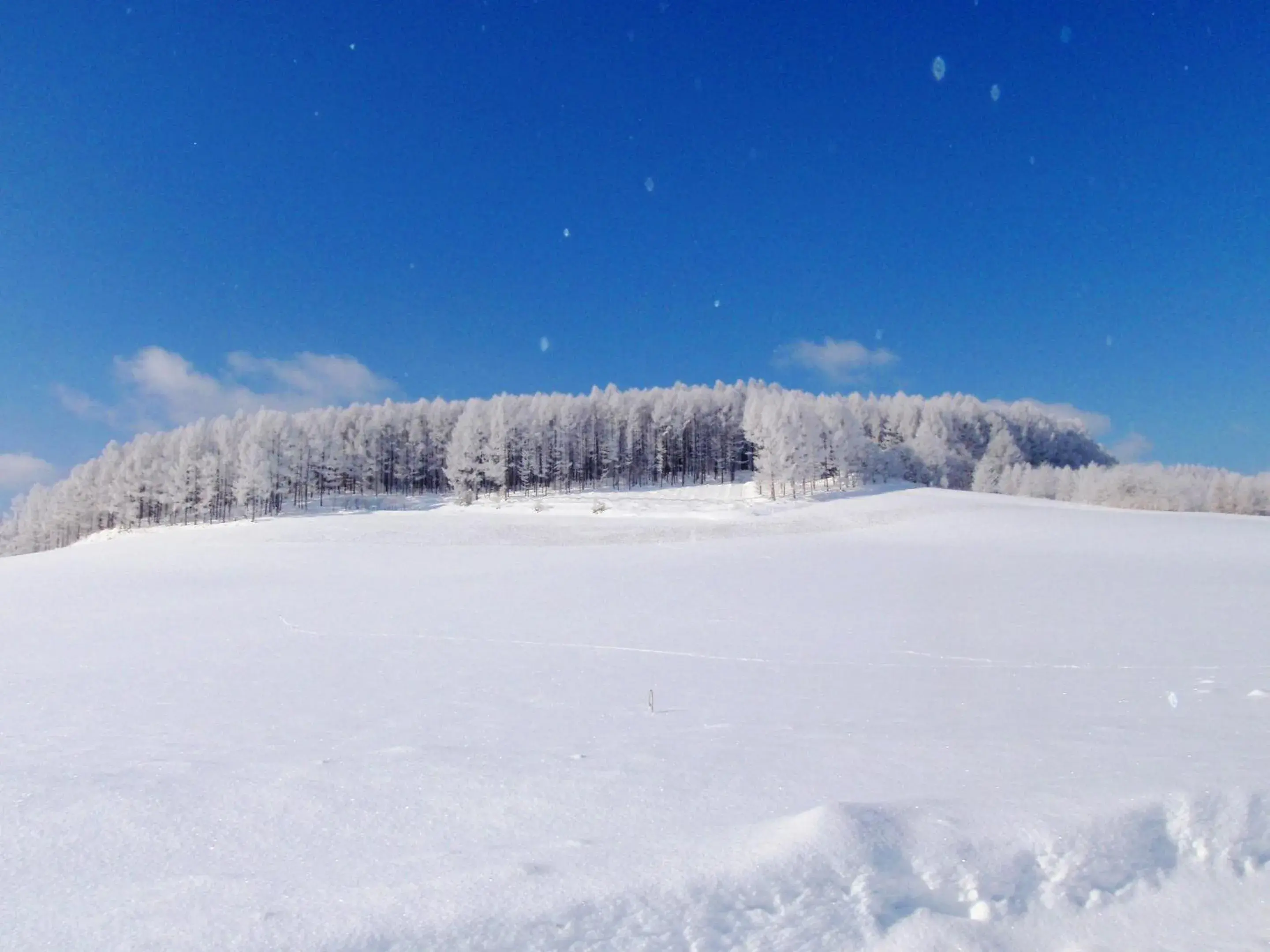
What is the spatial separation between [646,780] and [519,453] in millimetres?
75577

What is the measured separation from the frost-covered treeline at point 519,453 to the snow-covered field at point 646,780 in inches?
1965

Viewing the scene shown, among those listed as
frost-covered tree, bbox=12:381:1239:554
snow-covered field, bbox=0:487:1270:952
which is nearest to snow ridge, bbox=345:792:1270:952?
snow-covered field, bbox=0:487:1270:952

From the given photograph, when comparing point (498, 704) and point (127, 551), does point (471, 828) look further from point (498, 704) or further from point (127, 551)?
point (127, 551)

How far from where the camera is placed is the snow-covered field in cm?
334

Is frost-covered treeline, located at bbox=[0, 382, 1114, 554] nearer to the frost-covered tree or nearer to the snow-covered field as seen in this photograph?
the frost-covered tree

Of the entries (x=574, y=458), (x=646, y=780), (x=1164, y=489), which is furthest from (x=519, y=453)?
(x=646, y=780)

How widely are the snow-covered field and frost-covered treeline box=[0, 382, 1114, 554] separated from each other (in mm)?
49916

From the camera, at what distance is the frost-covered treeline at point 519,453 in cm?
6625

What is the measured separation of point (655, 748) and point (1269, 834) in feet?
13.1

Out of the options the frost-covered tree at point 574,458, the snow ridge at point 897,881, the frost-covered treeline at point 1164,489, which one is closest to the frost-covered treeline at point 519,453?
the frost-covered tree at point 574,458

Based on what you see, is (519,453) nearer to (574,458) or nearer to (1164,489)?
(574,458)

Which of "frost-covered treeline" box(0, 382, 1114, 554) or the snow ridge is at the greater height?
"frost-covered treeline" box(0, 382, 1114, 554)

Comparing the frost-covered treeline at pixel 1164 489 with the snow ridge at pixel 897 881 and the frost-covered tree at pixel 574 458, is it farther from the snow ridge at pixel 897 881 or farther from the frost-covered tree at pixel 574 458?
the snow ridge at pixel 897 881

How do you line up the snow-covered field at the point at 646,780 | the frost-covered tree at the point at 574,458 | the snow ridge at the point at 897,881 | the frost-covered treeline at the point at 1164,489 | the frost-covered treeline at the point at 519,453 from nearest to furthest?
the snow ridge at the point at 897,881, the snow-covered field at the point at 646,780, the frost-covered treeline at the point at 1164,489, the frost-covered tree at the point at 574,458, the frost-covered treeline at the point at 519,453
